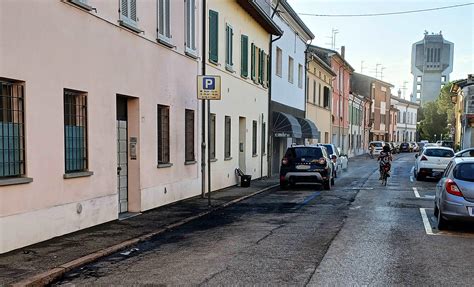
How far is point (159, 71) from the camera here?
1219 cm

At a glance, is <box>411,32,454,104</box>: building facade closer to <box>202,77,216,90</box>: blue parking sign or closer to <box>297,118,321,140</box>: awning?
<box>297,118,321,140</box>: awning

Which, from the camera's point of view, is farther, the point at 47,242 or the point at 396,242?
the point at 396,242

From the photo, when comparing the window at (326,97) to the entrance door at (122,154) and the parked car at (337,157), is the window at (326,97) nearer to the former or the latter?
the parked car at (337,157)

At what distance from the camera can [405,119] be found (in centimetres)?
9288

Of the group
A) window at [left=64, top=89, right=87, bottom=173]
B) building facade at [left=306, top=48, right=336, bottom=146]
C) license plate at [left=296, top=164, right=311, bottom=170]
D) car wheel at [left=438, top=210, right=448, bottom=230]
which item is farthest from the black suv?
building facade at [left=306, top=48, right=336, bottom=146]

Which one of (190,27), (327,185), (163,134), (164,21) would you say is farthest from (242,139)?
(164,21)

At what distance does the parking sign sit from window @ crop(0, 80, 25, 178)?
5.50 metres

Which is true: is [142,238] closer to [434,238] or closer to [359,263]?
[359,263]

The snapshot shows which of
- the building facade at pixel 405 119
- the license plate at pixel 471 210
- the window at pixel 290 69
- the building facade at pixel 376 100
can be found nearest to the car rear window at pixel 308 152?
the license plate at pixel 471 210

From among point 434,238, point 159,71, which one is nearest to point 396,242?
point 434,238

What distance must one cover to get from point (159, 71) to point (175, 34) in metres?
1.38

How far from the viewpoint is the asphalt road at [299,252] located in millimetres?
6312

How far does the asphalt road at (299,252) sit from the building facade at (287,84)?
12.5 metres

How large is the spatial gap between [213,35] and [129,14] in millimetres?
5503
